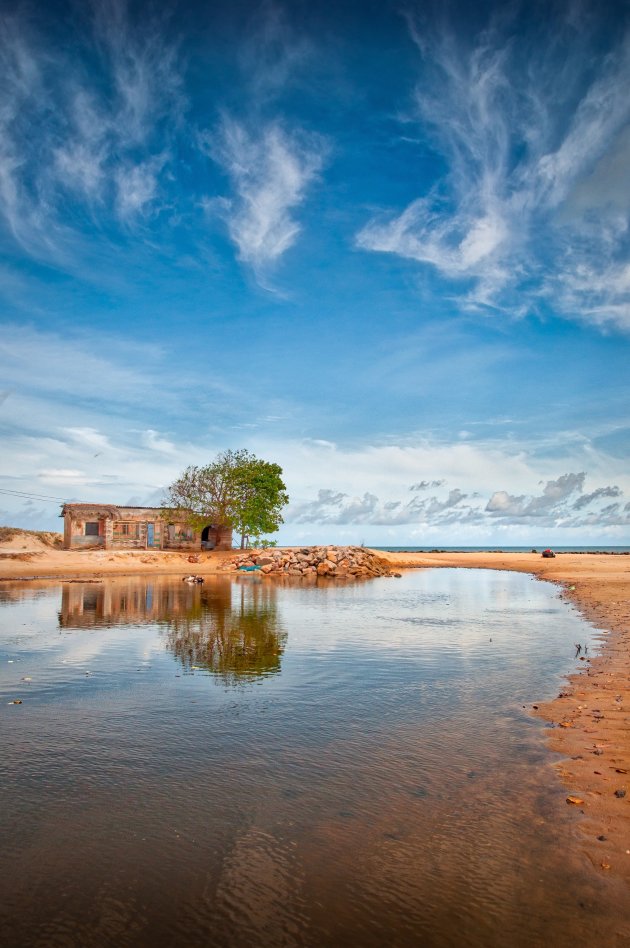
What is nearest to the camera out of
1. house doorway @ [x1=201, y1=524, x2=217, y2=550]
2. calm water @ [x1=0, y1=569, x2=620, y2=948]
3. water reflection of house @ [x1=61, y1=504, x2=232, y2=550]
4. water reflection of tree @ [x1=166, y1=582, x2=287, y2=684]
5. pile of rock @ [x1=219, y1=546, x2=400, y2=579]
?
calm water @ [x1=0, y1=569, x2=620, y2=948]

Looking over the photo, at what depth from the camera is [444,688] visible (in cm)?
1180

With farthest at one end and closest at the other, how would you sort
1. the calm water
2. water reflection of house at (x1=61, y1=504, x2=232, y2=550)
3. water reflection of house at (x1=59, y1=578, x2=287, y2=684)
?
water reflection of house at (x1=61, y1=504, x2=232, y2=550) → water reflection of house at (x1=59, y1=578, x2=287, y2=684) → the calm water

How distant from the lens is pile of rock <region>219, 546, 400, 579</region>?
52406 mm

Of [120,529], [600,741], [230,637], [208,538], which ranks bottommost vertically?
[600,741]

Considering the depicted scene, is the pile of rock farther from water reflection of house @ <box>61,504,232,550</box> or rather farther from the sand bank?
the sand bank

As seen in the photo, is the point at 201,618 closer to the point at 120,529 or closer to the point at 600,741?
the point at 600,741

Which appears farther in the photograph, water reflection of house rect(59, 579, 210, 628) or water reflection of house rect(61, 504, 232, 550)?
water reflection of house rect(61, 504, 232, 550)

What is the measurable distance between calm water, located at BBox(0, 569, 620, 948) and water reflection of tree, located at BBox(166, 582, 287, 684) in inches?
7.7

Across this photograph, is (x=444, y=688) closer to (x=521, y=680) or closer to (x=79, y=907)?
(x=521, y=680)

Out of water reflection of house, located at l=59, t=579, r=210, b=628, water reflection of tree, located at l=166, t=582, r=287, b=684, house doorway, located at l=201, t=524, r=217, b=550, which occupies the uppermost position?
house doorway, located at l=201, t=524, r=217, b=550

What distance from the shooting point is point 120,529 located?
66812mm

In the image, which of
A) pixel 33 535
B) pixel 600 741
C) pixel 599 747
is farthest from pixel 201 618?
pixel 33 535

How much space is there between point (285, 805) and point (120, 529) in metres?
64.1

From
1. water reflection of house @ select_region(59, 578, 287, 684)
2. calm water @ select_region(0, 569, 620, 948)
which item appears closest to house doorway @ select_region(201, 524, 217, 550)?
water reflection of house @ select_region(59, 578, 287, 684)
